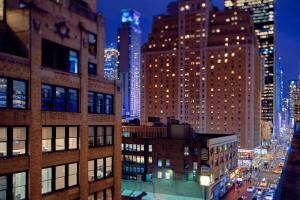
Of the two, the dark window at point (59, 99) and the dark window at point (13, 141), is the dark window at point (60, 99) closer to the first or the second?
the dark window at point (59, 99)

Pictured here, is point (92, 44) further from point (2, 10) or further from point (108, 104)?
point (2, 10)

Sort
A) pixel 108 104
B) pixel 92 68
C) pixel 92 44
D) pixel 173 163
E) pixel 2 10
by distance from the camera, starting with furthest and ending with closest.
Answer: pixel 173 163 → pixel 92 68 → pixel 92 44 → pixel 108 104 → pixel 2 10

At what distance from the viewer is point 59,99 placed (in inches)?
1101

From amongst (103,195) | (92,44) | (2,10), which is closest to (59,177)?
(103,195)

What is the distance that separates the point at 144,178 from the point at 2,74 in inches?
Answer: 2392

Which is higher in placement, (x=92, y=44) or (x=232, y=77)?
(x=232, y=77)

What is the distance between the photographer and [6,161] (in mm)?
22828

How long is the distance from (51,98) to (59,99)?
94 cm

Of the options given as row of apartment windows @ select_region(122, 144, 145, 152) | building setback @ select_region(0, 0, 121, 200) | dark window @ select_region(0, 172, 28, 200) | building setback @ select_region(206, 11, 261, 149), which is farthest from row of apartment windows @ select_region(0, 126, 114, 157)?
building setback @ select_region(206, 11, 261, 149)

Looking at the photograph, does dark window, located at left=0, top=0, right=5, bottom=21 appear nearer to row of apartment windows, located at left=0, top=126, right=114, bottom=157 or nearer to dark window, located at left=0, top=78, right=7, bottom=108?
dark window, located at left=0, top=78, right=7, bottom=108

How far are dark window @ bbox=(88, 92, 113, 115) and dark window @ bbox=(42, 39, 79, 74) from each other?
3021 millimetres

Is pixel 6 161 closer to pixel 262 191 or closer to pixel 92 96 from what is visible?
pixel 92 96

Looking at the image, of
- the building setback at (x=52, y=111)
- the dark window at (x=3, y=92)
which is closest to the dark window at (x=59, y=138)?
the building setback at (x=52, y=111)

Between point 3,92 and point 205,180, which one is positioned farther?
point 205,180
